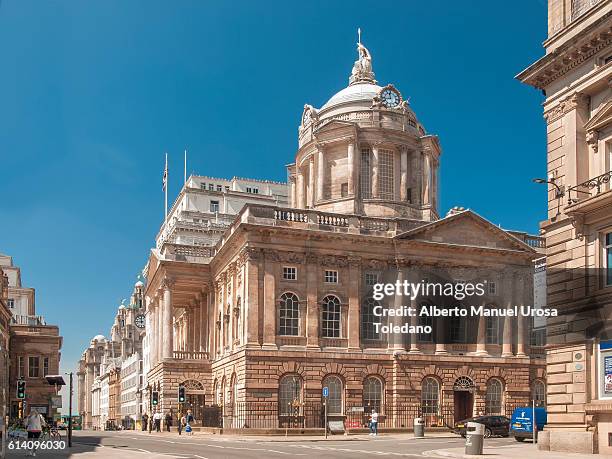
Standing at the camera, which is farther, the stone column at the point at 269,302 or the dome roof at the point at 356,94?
the dome roof at the point at 356,94

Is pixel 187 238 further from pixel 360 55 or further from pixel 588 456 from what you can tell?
pixel 588 456

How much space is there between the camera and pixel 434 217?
68.2 metres

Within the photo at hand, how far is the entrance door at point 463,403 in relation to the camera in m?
58.7

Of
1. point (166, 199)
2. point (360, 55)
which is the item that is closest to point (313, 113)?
point (360, 55)

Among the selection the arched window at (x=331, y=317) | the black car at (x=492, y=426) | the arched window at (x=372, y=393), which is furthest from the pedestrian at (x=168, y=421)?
the black car at (x=492, y=426)

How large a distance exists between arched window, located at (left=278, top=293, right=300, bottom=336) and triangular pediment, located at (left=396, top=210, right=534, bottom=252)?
864 centimetres

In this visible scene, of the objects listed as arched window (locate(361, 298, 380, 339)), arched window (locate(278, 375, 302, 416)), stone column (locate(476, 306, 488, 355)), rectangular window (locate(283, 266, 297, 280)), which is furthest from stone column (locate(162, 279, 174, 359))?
stone column (locate(476, 306, 488, 355))

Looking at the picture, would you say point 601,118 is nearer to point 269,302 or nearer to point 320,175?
point 269,302

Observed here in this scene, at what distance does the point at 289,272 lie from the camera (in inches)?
2210

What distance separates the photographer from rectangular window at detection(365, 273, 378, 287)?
57.9 metres

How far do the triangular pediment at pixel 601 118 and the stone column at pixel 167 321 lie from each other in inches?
1687

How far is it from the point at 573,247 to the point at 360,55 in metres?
50.7

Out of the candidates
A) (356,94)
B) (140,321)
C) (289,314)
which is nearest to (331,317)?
(289,314)

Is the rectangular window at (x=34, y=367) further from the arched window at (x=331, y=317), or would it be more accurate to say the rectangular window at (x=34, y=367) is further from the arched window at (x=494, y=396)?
the arched window at (x=494, y=396)
